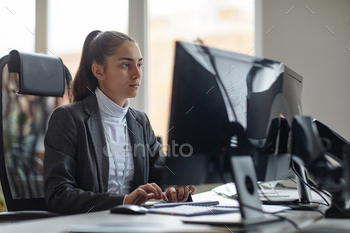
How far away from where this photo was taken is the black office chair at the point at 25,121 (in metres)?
1.25

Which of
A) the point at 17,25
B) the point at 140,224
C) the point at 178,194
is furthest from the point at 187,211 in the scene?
the point at 17,25

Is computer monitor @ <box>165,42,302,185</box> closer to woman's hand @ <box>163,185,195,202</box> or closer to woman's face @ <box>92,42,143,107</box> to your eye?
woman's hand @ <box>163,185,195,202</box>

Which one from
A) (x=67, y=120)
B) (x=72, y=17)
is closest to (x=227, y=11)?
(x=72, y=17)

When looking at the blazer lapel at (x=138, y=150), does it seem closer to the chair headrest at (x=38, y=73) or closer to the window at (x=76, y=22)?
the chair headrest at (x=38, y=73)

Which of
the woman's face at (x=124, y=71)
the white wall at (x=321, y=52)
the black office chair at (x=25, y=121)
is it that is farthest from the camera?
the white wall at (x=321, y=52)

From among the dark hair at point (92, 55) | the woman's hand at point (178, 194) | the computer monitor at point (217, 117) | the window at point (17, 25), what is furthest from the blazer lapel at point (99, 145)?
the window at point (17, 25)

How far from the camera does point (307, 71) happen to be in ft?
→ 6.56

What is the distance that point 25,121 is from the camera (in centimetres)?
133

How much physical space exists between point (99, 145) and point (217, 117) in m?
0.75

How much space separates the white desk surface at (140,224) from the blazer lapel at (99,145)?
524 mm

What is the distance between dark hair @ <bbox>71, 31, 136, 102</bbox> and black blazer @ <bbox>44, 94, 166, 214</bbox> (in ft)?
0.29

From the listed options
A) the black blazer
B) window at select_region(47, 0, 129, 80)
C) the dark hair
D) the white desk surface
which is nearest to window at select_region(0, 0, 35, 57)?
window at select_region(47, 0, 129, 80)

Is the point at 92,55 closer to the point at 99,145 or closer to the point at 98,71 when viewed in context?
the point at 98,71

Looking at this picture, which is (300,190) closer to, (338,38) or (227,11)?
(338,38)
